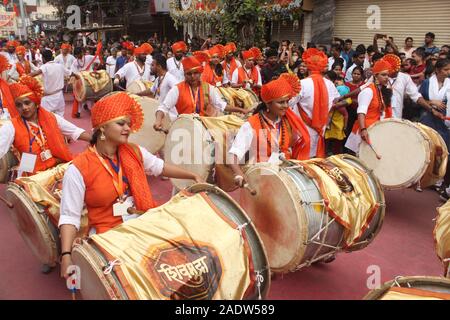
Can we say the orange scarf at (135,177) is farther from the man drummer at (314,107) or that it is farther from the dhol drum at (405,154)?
the dhol drum at (405,154)

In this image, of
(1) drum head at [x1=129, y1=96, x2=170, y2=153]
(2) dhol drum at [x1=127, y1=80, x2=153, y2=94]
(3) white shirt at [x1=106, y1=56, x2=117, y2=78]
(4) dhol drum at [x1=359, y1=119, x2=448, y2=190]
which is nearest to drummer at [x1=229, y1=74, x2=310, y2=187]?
(4) dhol drum at [x1=359, y1=119, x2=448, y2=190]

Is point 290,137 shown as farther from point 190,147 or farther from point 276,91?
point 190,147

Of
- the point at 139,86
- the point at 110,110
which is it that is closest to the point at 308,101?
the point at 110,110

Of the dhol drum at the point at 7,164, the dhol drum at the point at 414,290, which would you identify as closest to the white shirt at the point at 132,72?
the dhol drum at the point at 7,164

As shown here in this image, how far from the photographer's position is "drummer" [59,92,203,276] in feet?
8.80

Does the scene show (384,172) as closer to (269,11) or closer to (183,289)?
(183,289)

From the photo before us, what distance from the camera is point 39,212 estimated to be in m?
3.25

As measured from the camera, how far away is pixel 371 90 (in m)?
5.28

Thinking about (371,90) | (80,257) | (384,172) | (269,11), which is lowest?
(384,172)

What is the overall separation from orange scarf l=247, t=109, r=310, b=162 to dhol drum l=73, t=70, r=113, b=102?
25.2ft

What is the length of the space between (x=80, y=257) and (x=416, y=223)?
4.15 meters

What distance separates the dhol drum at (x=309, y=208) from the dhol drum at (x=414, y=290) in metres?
1.00
